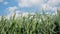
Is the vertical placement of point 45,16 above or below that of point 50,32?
above

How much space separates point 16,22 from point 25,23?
37 centimetres

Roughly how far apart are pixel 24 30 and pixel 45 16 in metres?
0.81

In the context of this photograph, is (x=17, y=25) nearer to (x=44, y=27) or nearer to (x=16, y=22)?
(x=16, y=22)

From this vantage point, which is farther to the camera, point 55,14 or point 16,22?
point 16,22

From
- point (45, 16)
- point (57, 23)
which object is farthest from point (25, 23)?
point (57, 23)

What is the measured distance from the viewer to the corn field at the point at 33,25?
16.2 ft

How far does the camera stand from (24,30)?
5.37m

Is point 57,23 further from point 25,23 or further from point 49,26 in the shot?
point 25,23

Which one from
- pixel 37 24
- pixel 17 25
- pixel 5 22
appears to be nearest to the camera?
pixel 37 24

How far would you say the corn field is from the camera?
4.94m

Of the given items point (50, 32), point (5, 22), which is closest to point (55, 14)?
point (50, 32)

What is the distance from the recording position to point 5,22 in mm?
6184

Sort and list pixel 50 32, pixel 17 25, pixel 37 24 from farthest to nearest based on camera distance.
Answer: pixel 17 25 < pixel 37 24 < pixel 50 32

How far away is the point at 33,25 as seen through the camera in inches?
204
